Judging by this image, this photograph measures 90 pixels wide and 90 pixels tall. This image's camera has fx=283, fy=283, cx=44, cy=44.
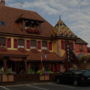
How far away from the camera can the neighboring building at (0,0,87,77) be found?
3762 cm

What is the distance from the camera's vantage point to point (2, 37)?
37531 mm

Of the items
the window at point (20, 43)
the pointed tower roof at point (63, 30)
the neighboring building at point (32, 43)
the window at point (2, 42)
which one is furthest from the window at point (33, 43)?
the window at point (2, 42)

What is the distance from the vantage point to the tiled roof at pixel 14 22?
128ft

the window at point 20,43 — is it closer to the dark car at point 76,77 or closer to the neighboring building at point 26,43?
the neighboring building at point 26,43

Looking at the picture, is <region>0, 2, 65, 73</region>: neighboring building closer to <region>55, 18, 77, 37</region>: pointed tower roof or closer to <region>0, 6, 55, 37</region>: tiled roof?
<region>0, 6, 55, 37</region>: tiled roof

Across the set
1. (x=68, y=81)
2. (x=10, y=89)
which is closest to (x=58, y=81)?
(x=68, y=81)

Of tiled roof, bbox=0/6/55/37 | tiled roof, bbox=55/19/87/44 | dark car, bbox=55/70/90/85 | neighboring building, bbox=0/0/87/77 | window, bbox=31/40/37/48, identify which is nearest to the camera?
dark car, bbox=55/70/90/85

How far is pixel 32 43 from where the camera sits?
40594 millimetres

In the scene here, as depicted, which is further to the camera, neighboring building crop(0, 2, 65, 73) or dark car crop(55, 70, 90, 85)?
neighboring building crop(0, 2, 65, 73)

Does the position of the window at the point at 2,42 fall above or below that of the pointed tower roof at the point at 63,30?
below

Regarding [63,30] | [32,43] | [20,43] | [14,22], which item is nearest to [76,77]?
[20,43]

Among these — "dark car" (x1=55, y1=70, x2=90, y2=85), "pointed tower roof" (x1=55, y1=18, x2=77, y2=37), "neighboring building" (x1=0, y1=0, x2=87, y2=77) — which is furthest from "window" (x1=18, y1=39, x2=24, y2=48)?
"dark car" (x1=55, y1=70, x2=90, y2=85)

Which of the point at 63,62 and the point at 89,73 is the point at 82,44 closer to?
Answer: the point at 63,62

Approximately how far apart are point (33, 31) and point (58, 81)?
38.1 ft
